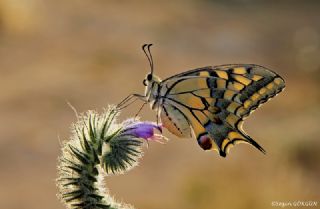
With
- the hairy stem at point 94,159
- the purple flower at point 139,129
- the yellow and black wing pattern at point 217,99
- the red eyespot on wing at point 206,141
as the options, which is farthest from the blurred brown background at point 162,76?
the hairy stem at point 94,159

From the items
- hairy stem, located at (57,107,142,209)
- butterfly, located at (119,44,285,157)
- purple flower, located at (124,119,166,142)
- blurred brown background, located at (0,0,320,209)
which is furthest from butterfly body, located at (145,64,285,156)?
blurred brown background, located at (0,0,320,209)

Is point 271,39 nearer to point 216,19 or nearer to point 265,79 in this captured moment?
point 216,19

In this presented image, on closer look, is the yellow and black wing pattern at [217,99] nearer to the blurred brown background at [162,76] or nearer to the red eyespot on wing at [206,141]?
the red eyespot on wing at [206,141]

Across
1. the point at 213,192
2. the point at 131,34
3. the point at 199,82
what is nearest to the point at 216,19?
the point at 131,34

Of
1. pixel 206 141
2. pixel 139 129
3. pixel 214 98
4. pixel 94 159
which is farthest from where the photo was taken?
pixel 214 98

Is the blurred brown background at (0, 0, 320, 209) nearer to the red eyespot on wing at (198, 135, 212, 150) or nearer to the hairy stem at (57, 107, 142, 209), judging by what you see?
the red eyespot on wing at (198, 135, 212, 150)

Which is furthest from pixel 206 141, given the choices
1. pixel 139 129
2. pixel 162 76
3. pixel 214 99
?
pixel 162 76

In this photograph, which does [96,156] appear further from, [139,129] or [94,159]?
[139,129]
